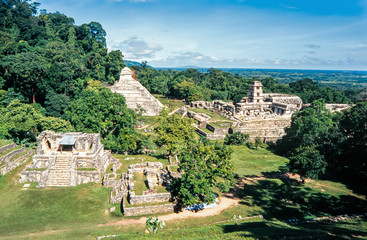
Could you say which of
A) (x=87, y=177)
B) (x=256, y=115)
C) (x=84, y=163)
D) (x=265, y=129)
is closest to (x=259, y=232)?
(x=87, y=177)

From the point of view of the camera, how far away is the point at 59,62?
1714 inches

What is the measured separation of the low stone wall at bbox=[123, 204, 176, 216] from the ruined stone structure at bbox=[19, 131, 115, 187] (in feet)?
18.2

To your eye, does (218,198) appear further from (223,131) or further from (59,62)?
(59,62)

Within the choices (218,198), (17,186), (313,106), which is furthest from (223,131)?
(17,186)

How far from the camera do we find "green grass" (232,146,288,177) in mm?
29391

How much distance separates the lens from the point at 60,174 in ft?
70.0

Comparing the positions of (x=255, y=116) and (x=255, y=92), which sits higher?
(x=255, y=92)

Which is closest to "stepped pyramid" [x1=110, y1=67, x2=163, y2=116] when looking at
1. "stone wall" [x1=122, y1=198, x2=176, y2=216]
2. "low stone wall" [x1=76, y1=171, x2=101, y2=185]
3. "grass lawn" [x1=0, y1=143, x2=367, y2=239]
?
"grass lawn" [x1=0, y1=143, x2=367, y2=239]

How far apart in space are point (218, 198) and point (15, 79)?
120ft

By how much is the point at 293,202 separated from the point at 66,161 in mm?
22147

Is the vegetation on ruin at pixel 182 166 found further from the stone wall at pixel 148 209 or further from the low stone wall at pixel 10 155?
the low stone wall at pixel 10 155

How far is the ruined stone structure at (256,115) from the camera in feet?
151

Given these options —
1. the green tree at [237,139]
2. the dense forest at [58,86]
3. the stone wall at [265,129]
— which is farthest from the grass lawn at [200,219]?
the stone wall at [265,129]

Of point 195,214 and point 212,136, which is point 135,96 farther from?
point 195,214
